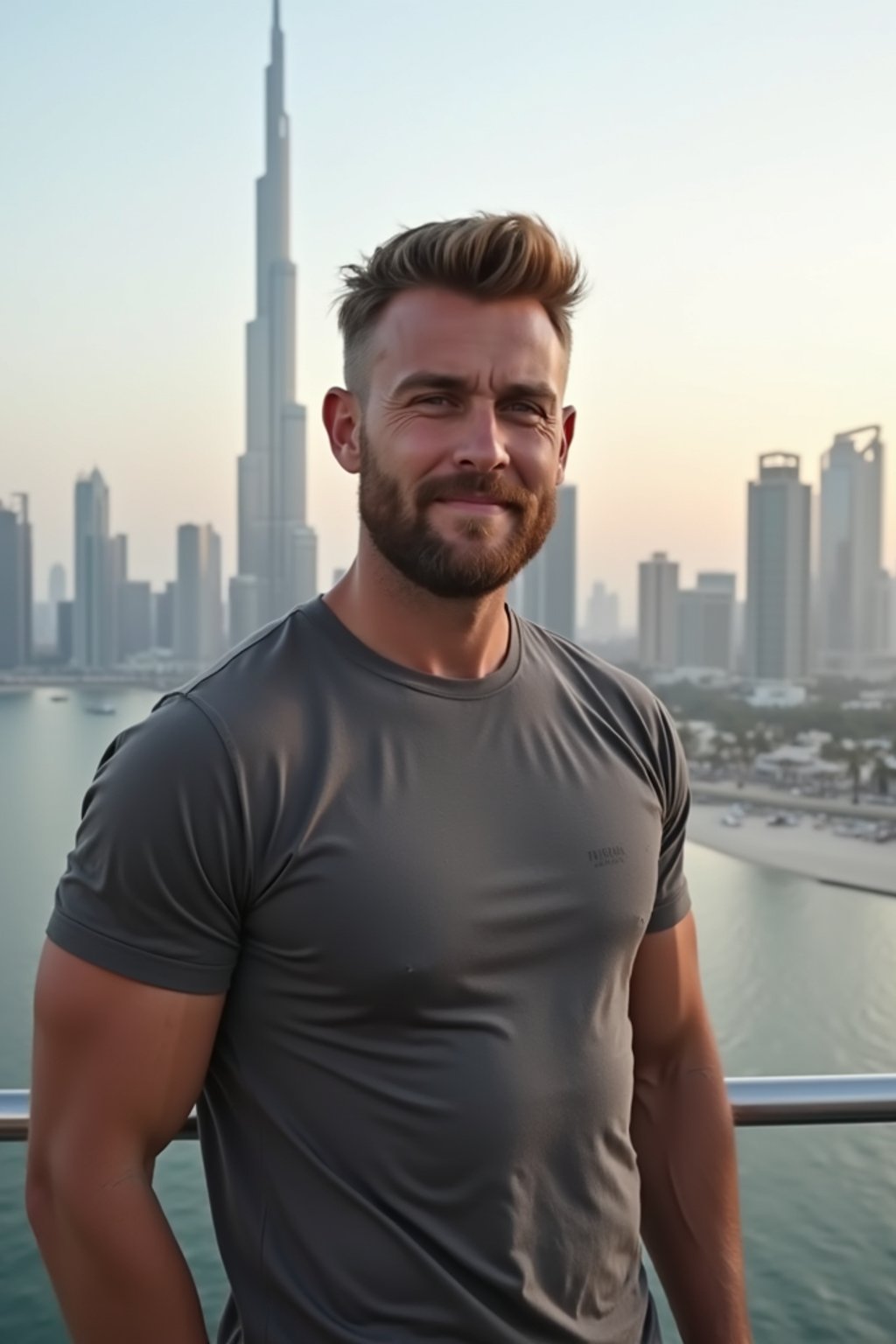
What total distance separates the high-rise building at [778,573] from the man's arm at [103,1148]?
39884 mm

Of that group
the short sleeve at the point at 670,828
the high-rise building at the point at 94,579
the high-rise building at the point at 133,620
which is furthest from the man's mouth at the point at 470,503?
the high-rise building at the point at 133,620

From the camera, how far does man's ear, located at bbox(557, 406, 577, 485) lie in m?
1.08

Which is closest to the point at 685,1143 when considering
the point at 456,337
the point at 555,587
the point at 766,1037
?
the point at 456,337

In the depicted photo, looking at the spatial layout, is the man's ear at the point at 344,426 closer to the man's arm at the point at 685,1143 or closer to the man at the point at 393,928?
the man at the point at 393,928

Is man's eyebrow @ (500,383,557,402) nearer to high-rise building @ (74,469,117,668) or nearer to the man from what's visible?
the man

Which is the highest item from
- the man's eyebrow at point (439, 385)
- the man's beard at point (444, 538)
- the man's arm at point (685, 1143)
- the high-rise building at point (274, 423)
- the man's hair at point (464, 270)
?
the high-rise building at point (274, 423)

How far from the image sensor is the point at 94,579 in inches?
1604

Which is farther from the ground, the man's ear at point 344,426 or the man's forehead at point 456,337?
the man's forehead at point 456,337

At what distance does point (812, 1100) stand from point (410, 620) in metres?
0.61

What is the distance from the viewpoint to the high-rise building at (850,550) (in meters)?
41.7

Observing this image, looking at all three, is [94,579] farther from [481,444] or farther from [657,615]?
[481,444]

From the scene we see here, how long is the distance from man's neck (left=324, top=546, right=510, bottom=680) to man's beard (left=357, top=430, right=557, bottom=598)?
0.04 feet

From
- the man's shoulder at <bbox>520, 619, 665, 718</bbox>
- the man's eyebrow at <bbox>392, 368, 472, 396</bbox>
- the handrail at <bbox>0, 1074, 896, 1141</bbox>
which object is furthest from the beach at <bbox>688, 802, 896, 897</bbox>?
the man's eyebrow at <bbox>392, 368, 472, 396</bbox>

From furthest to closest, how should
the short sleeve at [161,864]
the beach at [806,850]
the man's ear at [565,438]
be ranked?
the beach at [806,850] < the man's ear at [565,438] < the short sleeve at [161,864]
